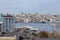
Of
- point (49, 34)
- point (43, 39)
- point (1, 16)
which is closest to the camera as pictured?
point (43, 39)

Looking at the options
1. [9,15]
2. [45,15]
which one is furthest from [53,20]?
[9,15]

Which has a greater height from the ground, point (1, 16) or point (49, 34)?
point (1, 16)

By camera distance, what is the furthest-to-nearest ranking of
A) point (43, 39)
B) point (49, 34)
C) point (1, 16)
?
point (1, 16) < point (49, 34) < point (43, 39)

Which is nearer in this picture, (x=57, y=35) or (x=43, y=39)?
(x=43, y=39)

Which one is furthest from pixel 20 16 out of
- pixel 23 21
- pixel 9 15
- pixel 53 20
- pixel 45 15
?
pixel 53 20

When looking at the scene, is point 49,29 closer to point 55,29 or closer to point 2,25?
point 55,29

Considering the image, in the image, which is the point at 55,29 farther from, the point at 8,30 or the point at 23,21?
the point at 8,30

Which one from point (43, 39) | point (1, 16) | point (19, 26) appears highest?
point (1, 16)
